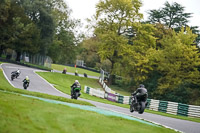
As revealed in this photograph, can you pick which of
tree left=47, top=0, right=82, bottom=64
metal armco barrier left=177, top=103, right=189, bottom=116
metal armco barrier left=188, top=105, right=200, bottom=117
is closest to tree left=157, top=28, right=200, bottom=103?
metal armco barrier left=177, top=103, right=189, bottom=116

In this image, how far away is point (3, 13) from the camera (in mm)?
56906

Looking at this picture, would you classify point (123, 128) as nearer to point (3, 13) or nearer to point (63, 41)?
point (3, 13)

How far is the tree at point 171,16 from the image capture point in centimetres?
6200

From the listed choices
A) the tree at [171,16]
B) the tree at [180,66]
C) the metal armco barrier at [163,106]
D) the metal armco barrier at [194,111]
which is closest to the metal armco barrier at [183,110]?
the metal armco barrier at [194,111]

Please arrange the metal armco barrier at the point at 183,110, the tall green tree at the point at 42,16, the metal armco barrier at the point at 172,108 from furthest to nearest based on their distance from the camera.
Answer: the tall green tree at the point at 42,16 → the metal armco barrier at the point at 172,108 → the metal armco barrier at the point at 183,110

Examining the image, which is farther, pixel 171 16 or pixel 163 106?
pixel 171 16

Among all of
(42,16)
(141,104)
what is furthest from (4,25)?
(141,104)

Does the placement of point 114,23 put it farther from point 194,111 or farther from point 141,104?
point 141,104

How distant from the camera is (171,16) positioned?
63.9 m

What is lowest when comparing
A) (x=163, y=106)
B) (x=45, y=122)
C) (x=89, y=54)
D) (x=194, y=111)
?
(x=163, y=106)

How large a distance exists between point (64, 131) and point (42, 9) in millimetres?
56647

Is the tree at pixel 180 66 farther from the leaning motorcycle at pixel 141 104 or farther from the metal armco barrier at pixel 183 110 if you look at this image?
the leaning motorcycle at pixel 141 104

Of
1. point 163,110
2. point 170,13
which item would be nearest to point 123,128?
point 163,110

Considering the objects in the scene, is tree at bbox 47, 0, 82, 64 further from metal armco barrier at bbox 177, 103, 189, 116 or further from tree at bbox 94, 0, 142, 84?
metal armco barrier at bbox 177, 103, 189, 116
